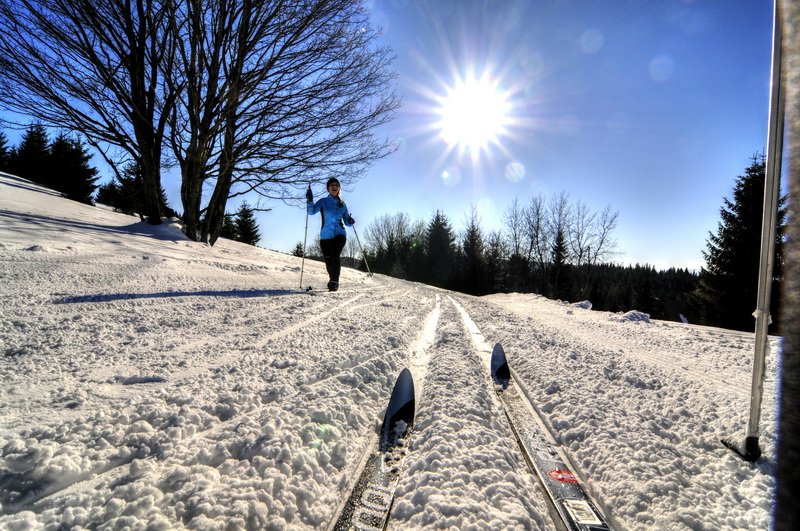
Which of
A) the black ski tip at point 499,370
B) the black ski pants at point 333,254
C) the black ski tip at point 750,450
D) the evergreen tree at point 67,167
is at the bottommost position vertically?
the black ski tip at point 499,370

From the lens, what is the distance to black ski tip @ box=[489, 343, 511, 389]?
6.90 feet

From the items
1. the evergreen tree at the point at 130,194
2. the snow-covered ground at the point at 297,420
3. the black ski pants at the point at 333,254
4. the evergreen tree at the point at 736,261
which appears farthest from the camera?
the evergreen tree at the point at 736,261

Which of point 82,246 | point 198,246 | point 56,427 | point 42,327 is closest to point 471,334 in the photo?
point 56,427

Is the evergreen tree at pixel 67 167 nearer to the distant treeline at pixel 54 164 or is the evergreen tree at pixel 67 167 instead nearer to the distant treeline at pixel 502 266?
the distant treeline at pixel 54 164

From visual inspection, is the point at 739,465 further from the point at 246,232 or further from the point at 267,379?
the point at 246,232

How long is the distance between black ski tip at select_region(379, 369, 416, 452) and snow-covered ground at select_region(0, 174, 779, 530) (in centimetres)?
6

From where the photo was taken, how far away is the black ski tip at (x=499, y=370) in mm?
2104

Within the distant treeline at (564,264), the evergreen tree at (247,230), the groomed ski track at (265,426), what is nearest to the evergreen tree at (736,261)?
the distant treeline at (564,264)

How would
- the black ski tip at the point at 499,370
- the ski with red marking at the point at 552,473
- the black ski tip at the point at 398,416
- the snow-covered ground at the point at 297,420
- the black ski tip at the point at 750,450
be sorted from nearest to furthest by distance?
the snow-covered ground at the point at 297,420 → the ski with red marking at the point at 552,473 → the black ski tip at the point at 750,450 → the black ski tip at the point at 398,416 → the black ski tip at the point at 499,370

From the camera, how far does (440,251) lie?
123 ft

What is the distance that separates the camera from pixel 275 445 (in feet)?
3.64

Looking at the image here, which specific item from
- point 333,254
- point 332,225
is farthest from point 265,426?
point 332,225

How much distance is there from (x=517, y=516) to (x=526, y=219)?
108 feet

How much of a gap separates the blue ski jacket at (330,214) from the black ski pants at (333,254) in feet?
0.31
